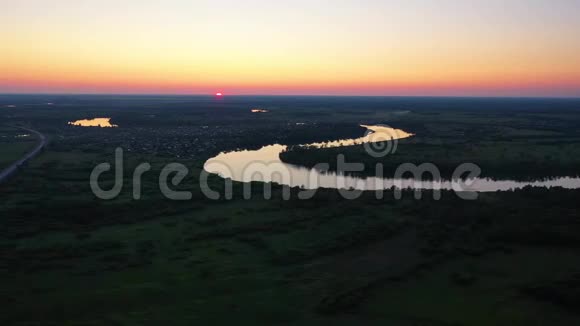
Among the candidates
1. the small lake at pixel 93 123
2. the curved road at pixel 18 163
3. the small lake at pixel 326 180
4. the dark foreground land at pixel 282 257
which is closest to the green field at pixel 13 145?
the curved road at pixel 18 163

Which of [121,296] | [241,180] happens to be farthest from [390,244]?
[241,180]

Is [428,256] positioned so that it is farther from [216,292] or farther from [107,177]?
[107,177]

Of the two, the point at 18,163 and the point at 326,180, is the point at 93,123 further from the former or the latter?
the point at 326,180

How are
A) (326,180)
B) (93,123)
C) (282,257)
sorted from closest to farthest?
1. (282,257)
2. (326,180)
3. (93,123)

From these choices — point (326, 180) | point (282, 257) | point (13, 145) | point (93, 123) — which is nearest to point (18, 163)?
point (13, 145)

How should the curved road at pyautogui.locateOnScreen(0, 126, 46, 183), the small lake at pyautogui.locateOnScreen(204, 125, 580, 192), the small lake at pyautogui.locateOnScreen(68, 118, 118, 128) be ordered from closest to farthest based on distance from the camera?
the curved road at pyautogui.locateOnScreen(0, 126, 46, 183)
the small lake at pyautogui.locateOnScreen(204, 125, 580, 192)
the small lake at pyautogui.locateOnScreen(68, 118, 118, 128)

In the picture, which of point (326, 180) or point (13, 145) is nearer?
point (326, 180)

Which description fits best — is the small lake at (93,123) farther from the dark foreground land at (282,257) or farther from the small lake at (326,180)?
the dark foreground land at (282,257)

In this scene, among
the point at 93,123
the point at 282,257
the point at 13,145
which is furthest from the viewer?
the point at 93,123

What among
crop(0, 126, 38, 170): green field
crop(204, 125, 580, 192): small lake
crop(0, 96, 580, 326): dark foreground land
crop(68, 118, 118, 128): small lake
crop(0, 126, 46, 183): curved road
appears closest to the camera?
crop(0, 96, 580, 326): dark foreground land

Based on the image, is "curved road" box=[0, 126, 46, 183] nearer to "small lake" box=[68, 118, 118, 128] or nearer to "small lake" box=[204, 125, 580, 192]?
"small lake" box=[204, 125, 580, 192]

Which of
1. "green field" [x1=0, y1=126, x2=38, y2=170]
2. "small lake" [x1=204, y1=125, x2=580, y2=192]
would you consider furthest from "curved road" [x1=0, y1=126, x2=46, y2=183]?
"small lake" [x1=204, y1=125, x2=580, y2=192]
